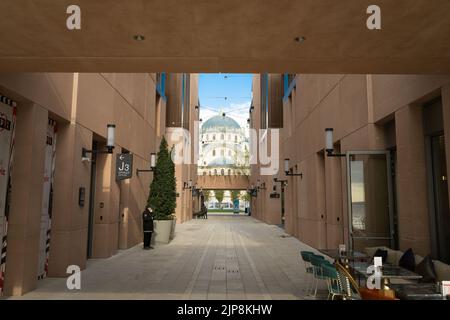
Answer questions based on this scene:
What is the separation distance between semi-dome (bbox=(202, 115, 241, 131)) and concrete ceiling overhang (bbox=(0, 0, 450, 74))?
98086mm

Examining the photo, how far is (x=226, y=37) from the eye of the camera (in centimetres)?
507

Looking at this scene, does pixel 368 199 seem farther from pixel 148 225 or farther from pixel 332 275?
pixel 148 225

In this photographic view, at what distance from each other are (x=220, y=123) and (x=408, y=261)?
9876cm

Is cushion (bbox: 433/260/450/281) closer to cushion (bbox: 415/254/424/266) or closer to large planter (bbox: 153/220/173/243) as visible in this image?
cushion (bbox: 415/254/424/266)

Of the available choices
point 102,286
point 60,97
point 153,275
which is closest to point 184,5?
point 60,97

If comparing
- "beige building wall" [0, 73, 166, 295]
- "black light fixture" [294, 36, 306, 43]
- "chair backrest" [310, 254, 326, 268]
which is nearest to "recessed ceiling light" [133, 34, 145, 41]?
"black light fixture" [294, 36, 306, 43]

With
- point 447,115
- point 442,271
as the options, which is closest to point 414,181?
point 447,115

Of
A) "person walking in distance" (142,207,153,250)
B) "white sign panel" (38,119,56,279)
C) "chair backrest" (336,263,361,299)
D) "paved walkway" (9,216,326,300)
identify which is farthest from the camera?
"person walking in distance" (142,207,153,250)

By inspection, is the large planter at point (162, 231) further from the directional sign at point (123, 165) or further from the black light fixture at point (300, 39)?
the black light fixture at point (300, 39)

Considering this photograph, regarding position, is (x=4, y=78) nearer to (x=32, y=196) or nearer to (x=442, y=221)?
(x=32, y=196)

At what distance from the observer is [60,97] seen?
8344 mm

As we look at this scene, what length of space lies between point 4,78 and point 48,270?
15.0ft

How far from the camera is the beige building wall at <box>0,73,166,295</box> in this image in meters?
6.93

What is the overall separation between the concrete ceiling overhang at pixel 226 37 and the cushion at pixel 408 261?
10.7 ft
